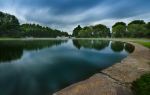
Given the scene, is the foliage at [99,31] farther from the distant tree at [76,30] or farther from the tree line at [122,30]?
the distant tree at [76,30]

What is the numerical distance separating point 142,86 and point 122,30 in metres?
86.6

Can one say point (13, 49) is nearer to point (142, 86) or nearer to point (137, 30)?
point (142, 86)

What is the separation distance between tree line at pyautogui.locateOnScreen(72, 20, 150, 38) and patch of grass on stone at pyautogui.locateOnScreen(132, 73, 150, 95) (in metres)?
65.2

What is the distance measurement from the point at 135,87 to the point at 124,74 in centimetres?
237

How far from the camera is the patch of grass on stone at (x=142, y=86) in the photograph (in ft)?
25.2

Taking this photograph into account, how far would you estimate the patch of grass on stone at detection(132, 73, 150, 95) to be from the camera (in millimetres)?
7673

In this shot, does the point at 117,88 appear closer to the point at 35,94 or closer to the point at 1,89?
the point at 35,94

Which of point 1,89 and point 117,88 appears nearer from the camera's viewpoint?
point 117,88

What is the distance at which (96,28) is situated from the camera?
11394 centimetres

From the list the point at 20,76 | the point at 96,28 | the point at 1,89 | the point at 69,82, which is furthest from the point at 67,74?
the point at 96,28

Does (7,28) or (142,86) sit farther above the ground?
(7,28)

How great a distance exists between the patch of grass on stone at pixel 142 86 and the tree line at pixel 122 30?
6522cm

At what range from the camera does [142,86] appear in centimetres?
827

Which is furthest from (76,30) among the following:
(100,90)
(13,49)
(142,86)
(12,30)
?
(100,90)
